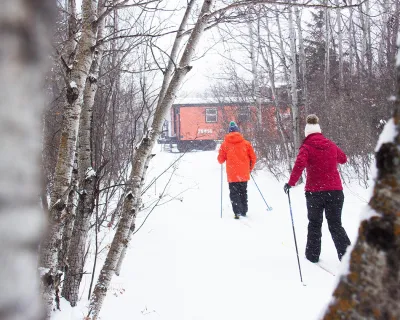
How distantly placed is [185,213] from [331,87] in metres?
7.20

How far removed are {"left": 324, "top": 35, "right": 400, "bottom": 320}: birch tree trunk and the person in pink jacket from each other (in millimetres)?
3889

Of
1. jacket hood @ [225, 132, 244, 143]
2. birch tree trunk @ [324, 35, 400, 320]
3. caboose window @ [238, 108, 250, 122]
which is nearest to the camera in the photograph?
birch tree trunk @ [324, 35, 400, 320]

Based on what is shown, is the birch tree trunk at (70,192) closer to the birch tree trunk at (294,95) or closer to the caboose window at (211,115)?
the birch tree trunk at (294,95)

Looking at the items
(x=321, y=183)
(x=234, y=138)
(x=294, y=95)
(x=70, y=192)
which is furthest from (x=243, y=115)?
(x=70, y=192)

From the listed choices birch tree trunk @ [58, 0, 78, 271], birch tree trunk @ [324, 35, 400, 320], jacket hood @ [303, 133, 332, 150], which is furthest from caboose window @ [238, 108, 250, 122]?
birch tree trunk @ [324, 35, 400, 320]

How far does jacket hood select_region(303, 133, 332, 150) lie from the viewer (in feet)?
14.5

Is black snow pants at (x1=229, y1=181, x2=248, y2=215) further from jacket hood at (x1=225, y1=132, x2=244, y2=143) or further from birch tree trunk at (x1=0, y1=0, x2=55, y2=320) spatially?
birch tree trunk at (x1=0, y1=0, x2=55, y2=320)

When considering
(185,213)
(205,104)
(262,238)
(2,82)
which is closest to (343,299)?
(2,82)

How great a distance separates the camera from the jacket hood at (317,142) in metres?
4.43

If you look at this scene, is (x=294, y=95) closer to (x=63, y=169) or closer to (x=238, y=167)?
(x=238, y=167)

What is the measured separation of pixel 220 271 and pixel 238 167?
10.8ft

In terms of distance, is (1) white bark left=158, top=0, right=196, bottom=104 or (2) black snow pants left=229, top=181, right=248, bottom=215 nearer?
(1) white bark left=158, top=0, right=196, bottom=104

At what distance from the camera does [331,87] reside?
11711 mm

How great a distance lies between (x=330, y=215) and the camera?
4.36m
